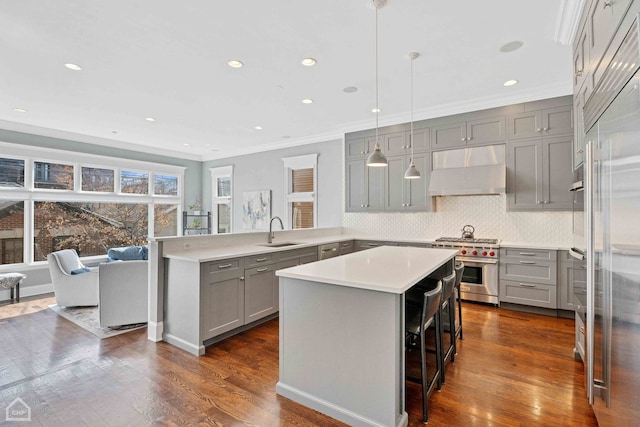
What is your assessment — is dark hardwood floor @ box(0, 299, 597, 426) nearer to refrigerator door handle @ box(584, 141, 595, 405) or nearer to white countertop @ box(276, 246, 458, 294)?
refrigerator door handle @ box(584, 141, 595, 405)

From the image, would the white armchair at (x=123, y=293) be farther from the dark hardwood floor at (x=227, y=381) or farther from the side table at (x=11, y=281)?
the side table at (x=11, y=281)

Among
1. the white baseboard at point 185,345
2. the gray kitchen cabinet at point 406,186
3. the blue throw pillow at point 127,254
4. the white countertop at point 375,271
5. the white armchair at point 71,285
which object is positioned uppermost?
the gray kitchen cabinet at point 406,186

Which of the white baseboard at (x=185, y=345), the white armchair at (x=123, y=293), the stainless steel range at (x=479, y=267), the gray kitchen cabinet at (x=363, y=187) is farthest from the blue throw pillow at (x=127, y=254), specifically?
the stainless steel range at (x=479, y=267)

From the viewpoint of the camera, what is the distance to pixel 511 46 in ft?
9.83

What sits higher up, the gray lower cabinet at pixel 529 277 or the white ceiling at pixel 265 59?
the white ceiling at pixel 265 59

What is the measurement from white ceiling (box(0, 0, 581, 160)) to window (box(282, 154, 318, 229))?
4.38ft

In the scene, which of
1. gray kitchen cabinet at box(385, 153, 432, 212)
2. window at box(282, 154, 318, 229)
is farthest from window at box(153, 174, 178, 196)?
gray kitchen cabinet at box(385, 153, 432, 212)

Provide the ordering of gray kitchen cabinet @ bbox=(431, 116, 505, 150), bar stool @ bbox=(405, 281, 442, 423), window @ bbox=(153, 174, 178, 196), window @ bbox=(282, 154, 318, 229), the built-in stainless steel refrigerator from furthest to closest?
window @ bbox=(153, 174, 178, 196) → window @ bbox=(282, 154, 318, 229) → gray kitchen cabinet @ bbox=(431, 116, 505, 150) → bar stool @ bbox=(405, 281, 442, 423) → the built-in stainless steel refrigerator

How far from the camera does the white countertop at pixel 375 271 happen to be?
6.10 feet

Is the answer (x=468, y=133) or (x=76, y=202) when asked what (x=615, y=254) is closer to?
(x=468, y=133)

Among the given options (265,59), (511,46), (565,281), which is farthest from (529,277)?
(265,59)

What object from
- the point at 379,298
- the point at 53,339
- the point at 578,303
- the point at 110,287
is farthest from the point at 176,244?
the point at 578,303

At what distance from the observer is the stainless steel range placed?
165 inches

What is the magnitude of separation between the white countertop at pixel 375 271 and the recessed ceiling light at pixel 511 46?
2.08m
